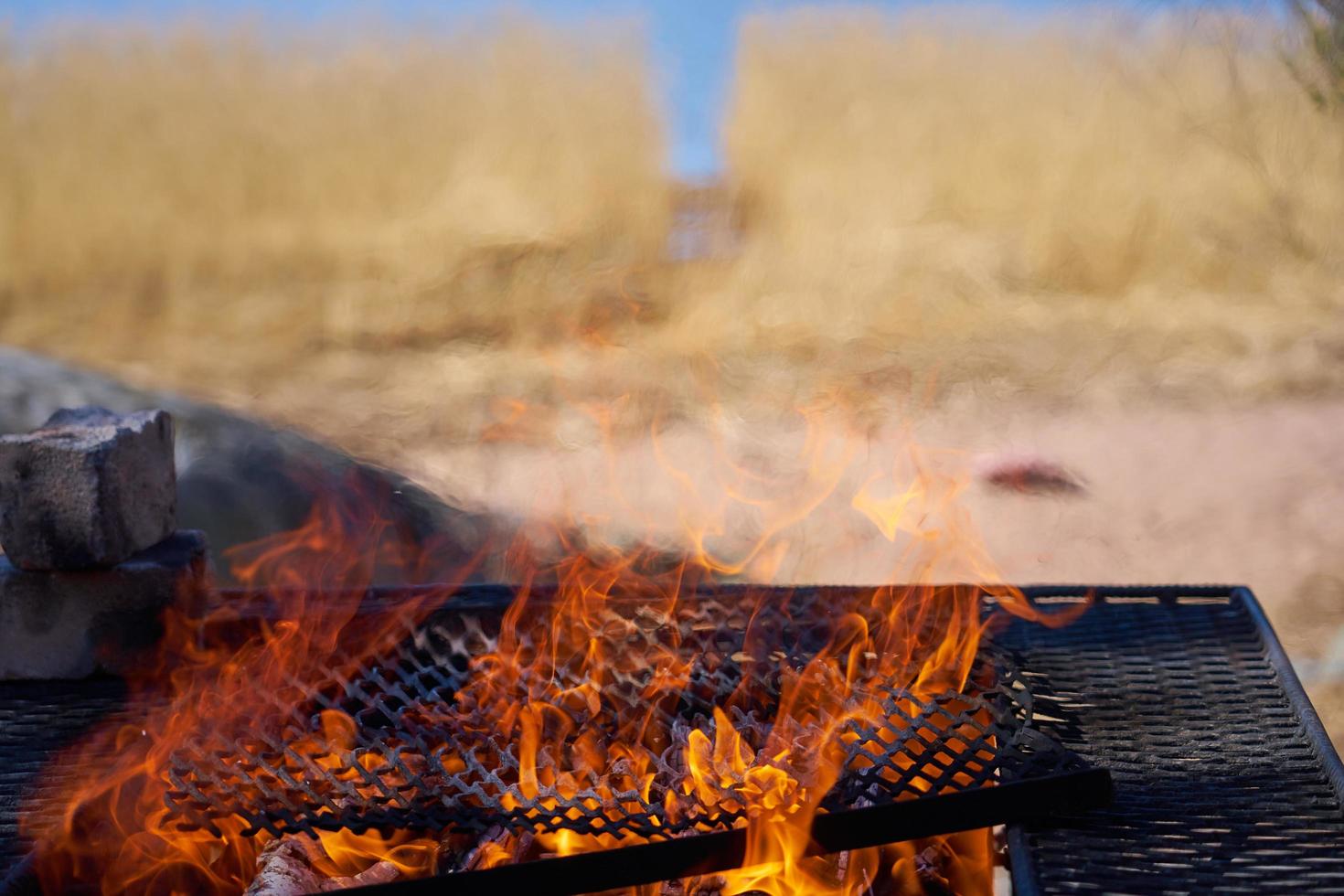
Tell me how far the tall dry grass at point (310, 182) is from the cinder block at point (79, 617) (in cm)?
860

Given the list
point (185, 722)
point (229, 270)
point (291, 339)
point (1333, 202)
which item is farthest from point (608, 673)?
point (1333, 202)

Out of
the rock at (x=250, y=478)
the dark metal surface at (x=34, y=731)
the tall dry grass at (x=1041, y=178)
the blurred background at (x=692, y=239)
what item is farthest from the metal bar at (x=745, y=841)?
the tall dry grass at (x=1041, y=178)

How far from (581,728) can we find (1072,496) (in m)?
5.38

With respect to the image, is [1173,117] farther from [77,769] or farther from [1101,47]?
[77,769]

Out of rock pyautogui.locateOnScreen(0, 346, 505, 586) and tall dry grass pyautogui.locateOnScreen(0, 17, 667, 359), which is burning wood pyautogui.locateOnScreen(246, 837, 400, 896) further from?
tall dry grass pyautogui.locateOnScreen(0, 17, 667, 359)

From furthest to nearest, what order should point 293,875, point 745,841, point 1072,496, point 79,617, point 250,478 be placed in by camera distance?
1. point 1072,496
2. point 250,478
3. point 79,617
4. point 293,875
5. point 745,841

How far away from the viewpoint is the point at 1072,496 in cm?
686

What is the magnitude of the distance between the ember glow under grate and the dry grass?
6895mm

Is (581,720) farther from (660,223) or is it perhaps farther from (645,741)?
(660,223)

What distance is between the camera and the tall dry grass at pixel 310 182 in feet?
36.1

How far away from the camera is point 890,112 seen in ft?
40.8

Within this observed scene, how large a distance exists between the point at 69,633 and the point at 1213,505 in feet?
20.0

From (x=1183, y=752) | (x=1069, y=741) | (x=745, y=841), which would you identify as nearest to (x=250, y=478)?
(x=745, y=841)

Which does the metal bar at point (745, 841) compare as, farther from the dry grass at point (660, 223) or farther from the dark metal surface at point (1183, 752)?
the dry grass at point (660, 223)
